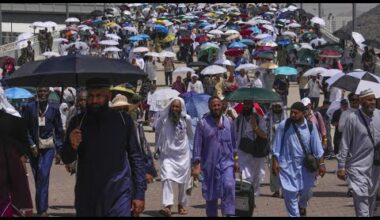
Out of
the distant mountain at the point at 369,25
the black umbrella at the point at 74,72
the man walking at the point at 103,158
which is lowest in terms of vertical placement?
the distant mountain at the point at 369,25

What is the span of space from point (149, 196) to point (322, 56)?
Result: 13968 millimetres

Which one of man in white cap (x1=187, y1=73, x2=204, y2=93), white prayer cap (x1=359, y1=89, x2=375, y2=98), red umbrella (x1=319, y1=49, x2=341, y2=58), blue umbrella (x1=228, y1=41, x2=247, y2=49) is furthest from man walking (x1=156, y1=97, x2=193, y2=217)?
blue umbrella (x1=228, y1=41, x2=247, y2=49)

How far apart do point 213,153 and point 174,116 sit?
1.77 metres

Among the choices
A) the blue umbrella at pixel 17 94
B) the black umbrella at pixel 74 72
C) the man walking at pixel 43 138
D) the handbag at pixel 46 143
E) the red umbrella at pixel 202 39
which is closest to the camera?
the black umbrella at pixel 74 72

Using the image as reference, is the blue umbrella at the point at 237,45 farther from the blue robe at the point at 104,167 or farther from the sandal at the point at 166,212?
the blue robe at the point at 104,167

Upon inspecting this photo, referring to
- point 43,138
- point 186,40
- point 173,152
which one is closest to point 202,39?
point 186,40

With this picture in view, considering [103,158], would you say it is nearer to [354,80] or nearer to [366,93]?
[366,93]

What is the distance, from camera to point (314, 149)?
35.8 feet

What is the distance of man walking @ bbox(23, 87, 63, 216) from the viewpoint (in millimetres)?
11828

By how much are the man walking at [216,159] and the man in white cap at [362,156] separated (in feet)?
4.54

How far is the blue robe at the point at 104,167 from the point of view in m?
7.32

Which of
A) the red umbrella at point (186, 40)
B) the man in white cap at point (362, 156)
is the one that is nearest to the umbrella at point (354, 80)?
the man in white cap at point (362, 156)

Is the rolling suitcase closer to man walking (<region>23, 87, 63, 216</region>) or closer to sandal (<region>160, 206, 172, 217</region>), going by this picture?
sandal (<region>160, 206, 172, 217</region>)

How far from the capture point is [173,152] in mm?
12688
